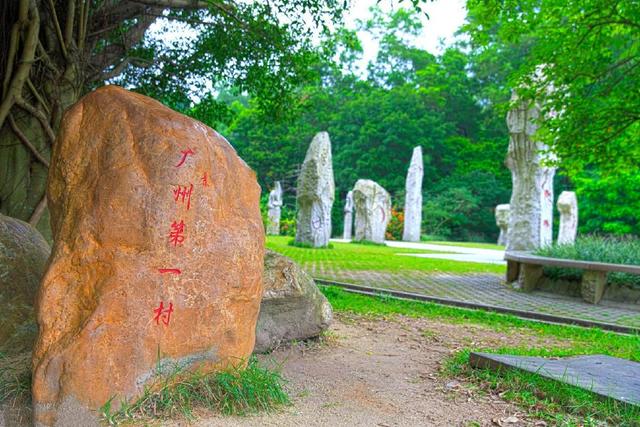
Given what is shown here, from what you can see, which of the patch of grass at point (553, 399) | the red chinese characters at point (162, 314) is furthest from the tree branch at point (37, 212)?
the patch of grass at point (553, 399)

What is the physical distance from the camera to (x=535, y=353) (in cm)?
538

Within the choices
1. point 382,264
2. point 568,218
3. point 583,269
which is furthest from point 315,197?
point 568,218

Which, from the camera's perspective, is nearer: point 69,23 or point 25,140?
point 25,140

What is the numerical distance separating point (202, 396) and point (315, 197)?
15.6 meters

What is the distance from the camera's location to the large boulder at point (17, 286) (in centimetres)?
389

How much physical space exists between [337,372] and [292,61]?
19.7 feet

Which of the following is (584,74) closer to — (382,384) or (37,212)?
(382,384)

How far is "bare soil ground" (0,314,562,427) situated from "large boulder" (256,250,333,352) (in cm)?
15

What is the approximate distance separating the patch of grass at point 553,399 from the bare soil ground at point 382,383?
0.11 meters

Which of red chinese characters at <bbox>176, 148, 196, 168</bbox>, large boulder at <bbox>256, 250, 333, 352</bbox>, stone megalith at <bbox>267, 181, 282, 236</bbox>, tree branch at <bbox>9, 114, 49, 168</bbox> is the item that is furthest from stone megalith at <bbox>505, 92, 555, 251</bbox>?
stone megalith at <bbox>267, 181, 282, 236</bbox>

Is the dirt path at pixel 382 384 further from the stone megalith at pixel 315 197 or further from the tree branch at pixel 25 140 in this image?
the stone megalith at pixel 315 197

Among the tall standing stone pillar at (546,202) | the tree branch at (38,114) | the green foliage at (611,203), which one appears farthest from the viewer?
the green foliage at (611,203)

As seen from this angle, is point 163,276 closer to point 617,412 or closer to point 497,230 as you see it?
point 617,412

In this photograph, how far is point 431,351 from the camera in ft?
18.1
